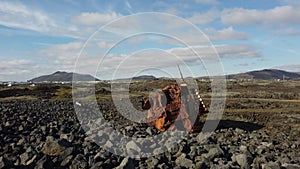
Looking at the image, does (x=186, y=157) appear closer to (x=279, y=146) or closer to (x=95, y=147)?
(x=95, y=147)

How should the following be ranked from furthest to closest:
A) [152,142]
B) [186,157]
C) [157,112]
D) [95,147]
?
[157,112], [152,142], [95,147], [186,157]

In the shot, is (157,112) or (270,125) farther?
(270,125)

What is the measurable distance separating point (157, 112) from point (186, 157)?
5303mm

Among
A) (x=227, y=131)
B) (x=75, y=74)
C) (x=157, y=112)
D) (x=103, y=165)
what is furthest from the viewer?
(x=227, y=131)

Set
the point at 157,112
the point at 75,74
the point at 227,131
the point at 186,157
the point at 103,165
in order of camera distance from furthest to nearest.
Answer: the point at 227,131 < the point at 157,112 < the point at 75,74 < the point at 186,157 < the point at 103,165

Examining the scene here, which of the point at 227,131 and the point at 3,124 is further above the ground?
the point at 3,124

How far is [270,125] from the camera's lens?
21.2 metres

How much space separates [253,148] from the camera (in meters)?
12.0

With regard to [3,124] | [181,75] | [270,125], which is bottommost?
[270,125]

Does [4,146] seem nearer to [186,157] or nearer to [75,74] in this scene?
[75,74]

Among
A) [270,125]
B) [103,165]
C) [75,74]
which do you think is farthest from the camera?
[270,125]

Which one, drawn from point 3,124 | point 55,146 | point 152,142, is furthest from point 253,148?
point 3,124

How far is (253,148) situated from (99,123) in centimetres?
673

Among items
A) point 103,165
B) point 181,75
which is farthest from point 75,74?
point 103,165
